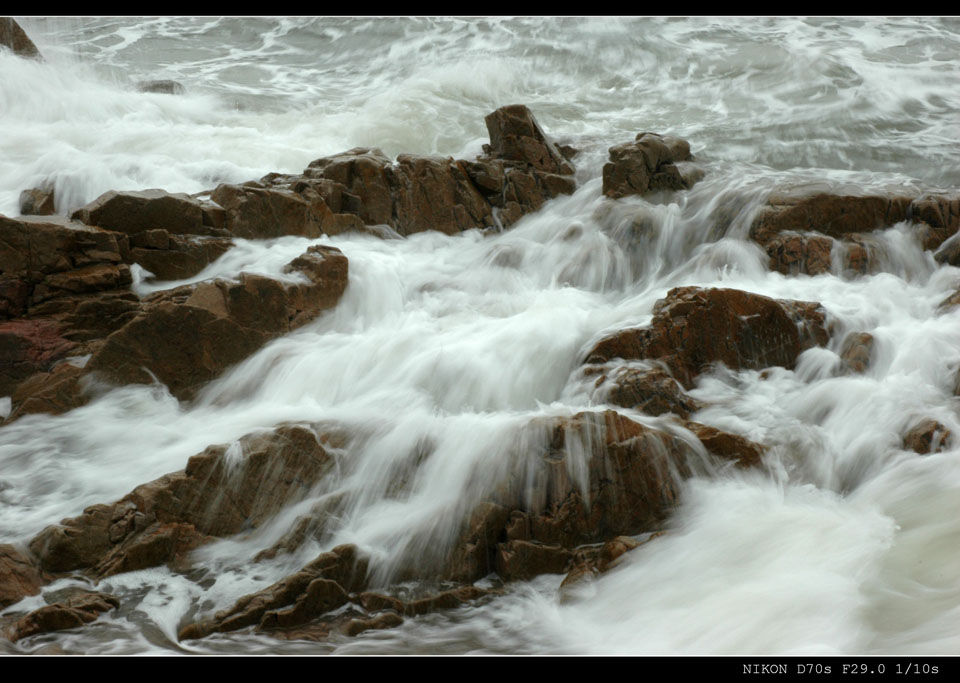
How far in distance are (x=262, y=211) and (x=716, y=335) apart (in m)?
3.90

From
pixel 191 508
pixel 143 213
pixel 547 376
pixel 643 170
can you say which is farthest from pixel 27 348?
pixel 643 170

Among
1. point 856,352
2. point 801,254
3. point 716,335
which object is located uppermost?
point 801,254

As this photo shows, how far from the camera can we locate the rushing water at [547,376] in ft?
14.0

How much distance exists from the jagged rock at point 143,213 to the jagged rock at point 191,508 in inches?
102

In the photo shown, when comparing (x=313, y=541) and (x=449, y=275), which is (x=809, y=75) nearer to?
(x=449, y=275)

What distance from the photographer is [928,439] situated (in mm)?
5297

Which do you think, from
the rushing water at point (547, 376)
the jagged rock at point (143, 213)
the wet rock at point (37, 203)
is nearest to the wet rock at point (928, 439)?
the rushing water at point (547, 376)

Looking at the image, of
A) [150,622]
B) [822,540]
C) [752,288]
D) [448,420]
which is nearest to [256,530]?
[150,622]

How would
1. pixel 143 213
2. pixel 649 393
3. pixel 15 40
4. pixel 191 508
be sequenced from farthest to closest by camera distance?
1. pixel 15 40
2. pixel 143 213
3. pixel 649 393
4. pixel 191 508

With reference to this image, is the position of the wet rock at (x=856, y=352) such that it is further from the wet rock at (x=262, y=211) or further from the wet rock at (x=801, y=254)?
the wet rock at (x=262, y=211)

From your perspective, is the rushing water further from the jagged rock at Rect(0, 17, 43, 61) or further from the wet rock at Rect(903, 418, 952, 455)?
the jagged rock at Rect(0, 17, 43, 61)

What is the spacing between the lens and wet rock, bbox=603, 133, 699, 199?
336 inches

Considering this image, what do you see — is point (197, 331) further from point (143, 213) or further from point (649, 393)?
point (649, 393)

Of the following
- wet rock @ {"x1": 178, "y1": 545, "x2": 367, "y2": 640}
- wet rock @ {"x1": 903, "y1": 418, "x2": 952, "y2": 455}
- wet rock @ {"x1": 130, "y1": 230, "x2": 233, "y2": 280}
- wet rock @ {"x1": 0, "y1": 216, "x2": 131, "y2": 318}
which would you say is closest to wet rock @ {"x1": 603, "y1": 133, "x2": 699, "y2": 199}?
wet rock @ {"x1": 130, "y1": 230, "x2": 233, "y2": 280}
